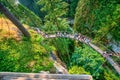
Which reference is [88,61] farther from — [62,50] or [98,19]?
[98,19]

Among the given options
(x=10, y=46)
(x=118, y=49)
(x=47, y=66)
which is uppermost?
(x=10, y=46)

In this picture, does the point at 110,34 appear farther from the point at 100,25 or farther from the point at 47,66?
the point at 47,66

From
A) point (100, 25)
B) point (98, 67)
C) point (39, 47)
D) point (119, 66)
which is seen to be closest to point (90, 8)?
point (100, 25)

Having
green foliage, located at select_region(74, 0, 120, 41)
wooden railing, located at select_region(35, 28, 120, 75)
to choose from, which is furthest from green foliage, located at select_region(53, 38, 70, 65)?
green foliage, located at select_region(74, 0, 120, 41)

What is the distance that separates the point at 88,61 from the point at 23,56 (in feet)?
29.6

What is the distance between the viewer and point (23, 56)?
10.9m

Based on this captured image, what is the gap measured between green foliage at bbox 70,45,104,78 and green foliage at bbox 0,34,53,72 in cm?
747

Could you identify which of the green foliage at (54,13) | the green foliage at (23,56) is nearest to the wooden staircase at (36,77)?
the green foliage at (23,56)

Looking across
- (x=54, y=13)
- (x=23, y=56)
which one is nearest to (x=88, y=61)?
(x=23, y=56)

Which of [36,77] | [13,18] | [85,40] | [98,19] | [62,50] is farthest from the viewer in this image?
[98,19]

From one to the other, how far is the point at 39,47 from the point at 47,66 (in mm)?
1194

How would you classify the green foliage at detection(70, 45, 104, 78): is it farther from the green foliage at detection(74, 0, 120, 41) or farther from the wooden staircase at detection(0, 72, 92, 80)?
the wooden staircase at detection(0, 72, 92, 80)

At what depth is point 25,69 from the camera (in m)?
10.4

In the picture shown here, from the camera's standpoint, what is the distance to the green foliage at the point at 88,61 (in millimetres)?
18492
